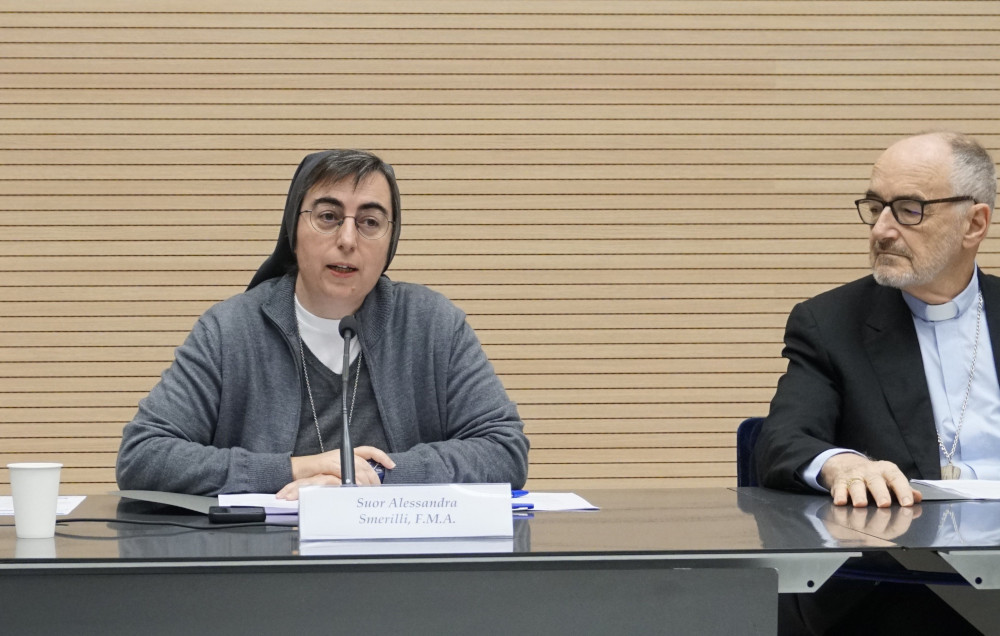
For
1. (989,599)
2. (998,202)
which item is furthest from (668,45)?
(989,599)

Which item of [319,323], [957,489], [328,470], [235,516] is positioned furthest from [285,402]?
[957,489]

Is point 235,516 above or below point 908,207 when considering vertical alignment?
below

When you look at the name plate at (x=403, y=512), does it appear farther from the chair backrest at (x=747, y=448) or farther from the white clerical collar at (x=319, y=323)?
the chair backrest at (x=747, y=448)

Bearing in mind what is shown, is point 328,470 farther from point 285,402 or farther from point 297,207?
point 297,207

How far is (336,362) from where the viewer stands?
2.38 metres

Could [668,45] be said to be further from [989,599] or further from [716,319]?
[989,599]

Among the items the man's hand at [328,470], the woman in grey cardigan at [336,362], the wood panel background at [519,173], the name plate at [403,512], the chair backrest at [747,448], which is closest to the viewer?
the name plate at [403,512]

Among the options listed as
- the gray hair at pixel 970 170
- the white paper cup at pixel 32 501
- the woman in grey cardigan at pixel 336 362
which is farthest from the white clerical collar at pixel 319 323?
the gray hair at pixel 970 170

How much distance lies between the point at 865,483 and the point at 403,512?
916 mm

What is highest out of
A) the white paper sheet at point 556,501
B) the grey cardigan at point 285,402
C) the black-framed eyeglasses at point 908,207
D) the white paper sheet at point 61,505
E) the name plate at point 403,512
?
the black-framed eyeglasses at point 908,207

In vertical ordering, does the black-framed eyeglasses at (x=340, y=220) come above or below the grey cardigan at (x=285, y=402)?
above

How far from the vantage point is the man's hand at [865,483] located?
1.91 metres

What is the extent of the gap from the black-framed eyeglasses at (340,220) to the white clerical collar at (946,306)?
50.5 inches

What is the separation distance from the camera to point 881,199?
2537 mm
